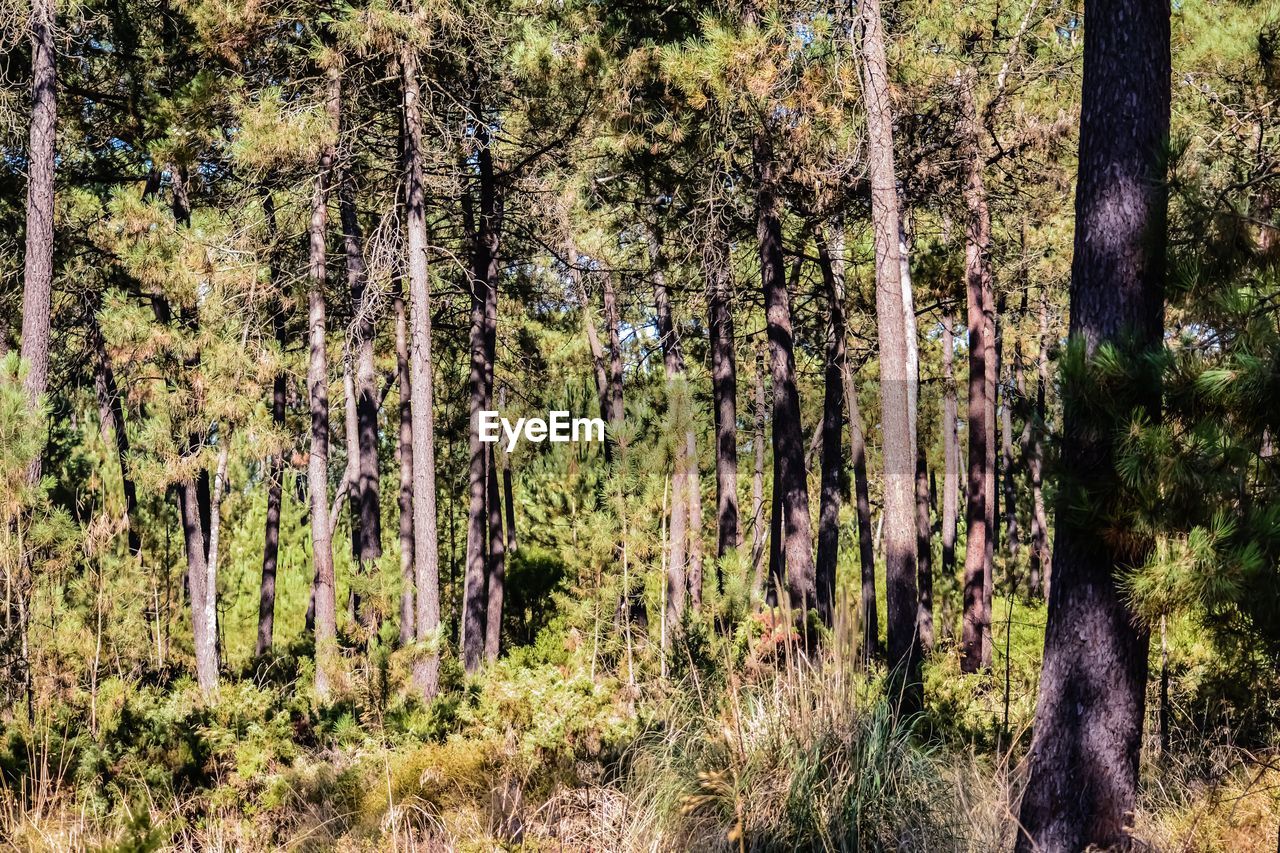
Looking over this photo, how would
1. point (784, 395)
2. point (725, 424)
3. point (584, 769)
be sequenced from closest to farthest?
1. point (584, 769)
2. point (784, 395)
3. point (725, 424)

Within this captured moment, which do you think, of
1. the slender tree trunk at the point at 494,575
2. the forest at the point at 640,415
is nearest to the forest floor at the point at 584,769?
the forest at the point at 640,415

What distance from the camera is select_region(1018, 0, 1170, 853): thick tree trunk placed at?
456 cm

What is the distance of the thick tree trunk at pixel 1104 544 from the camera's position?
4562 millimetres

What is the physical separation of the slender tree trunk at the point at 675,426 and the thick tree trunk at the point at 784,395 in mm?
1087

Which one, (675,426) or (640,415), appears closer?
(640,415)

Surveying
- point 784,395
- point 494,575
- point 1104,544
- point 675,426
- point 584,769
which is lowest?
point 494,575

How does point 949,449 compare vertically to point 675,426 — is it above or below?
below

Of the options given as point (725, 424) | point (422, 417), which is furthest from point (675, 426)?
point (725, 424)

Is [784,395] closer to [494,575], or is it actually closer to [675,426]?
[675,426]

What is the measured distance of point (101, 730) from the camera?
725 cm

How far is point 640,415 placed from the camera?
9500 millimetres

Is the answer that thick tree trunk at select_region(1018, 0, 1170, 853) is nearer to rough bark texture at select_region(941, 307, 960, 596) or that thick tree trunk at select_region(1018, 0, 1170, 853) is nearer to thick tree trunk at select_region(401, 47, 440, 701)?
thick tree trunk at select_region(401, 47, 440, 701)

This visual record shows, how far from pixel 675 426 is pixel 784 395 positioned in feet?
6.69

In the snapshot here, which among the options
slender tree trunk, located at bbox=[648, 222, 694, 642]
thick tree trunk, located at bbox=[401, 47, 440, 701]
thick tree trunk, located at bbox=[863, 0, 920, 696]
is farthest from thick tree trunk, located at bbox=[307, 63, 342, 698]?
thick tree trunk, located at bbox=[863, 0, 920, 696]
